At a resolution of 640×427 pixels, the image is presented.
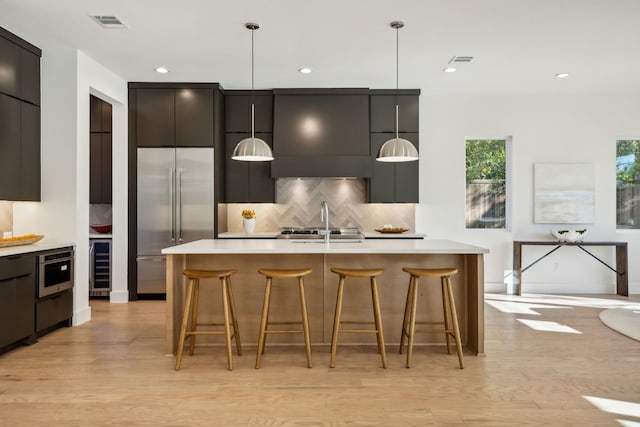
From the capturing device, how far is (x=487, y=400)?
283 cm

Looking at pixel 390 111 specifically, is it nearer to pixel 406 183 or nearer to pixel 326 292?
pixel 406 183

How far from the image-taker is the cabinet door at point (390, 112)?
629cm

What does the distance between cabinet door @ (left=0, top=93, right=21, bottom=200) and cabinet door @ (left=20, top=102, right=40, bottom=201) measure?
63mm

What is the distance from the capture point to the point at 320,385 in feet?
10.1

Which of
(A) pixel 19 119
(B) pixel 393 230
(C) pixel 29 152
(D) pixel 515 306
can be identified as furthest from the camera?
(B) pixel 393 230

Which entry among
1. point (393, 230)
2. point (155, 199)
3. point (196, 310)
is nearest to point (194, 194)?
point (155, 199)

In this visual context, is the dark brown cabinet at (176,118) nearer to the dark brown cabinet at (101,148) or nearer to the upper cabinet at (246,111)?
the upper cabinet at (246,111)

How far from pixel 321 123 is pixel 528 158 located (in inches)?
119

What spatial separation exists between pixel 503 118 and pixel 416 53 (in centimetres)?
243

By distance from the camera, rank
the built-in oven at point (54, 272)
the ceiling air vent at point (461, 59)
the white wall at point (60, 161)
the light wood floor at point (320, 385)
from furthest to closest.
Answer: the ceiling air vent at point (461, 59)
the white wall at point (60, 161)
the built-in oven at point (54, 272)
the light wood floor at point (320, 385)

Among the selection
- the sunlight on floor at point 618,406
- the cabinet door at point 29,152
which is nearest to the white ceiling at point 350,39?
the cabinet door at point 29,152

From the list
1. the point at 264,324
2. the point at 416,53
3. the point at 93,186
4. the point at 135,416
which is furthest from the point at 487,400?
the point at 93,186

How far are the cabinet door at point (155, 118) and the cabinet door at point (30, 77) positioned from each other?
1.40 m

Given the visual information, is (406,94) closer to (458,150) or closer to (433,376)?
(458,150)
